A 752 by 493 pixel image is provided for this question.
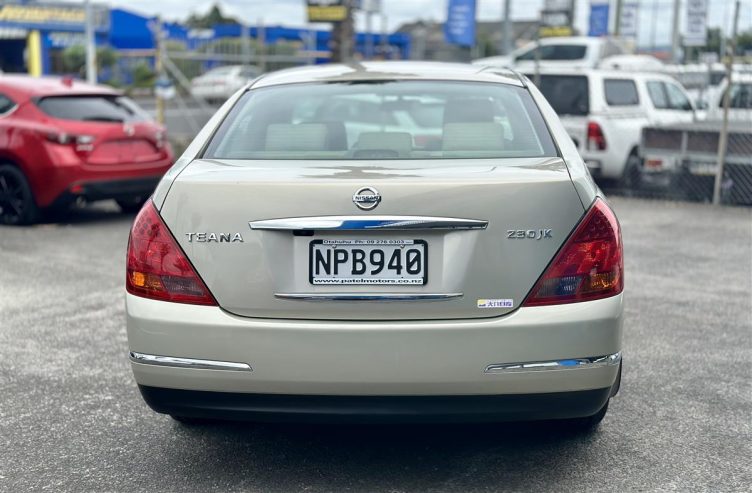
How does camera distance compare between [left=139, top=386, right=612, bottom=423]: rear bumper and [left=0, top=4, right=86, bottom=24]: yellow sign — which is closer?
[left=139, top=386, right=612, bottom=423]: rear bumper

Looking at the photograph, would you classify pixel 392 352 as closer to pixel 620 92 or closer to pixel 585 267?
pixel 585 267

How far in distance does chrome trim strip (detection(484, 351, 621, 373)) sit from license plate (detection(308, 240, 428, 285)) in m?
0.38

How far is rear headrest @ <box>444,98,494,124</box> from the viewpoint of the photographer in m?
4.06

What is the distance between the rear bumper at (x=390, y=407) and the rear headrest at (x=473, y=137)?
1.04 meters

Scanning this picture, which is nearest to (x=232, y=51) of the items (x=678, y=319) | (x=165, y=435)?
(x=678, y=319)

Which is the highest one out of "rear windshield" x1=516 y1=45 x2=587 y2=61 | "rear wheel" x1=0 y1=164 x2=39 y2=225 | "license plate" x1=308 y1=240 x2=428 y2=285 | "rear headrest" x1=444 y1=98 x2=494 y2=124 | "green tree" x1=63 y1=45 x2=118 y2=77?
"rear headrest" x1=444 y1=98 x2=494 y2=124

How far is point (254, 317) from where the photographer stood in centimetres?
321

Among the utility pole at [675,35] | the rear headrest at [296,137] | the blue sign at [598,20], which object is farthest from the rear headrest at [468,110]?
the blue sign at [598,20]

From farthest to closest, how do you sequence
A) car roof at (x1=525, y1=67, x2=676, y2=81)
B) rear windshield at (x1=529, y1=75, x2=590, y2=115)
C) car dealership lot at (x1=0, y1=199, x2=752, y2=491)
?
car roof at (x1=525, y1=67, x2=676, y2=81)
rear windshield at (x1=529, y1=75, x2=590, y2=115)
car dealership lot at (x1=0, y1=199, x2=752, y2=491)

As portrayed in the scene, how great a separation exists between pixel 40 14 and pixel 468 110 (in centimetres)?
4306

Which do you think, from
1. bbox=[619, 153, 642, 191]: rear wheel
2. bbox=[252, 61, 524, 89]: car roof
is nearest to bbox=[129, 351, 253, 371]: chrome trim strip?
bbox=[252, 61, 524, 89]: car roof

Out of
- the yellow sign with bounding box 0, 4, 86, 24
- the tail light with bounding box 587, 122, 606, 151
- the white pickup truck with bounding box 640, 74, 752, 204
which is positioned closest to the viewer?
the white pickup truck with bounding box 640, 74, 752, 204

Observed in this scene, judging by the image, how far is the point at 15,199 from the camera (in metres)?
9.92

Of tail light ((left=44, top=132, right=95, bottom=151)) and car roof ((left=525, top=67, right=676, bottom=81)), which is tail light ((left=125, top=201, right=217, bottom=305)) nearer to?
tail light ((left=44, top=132, right=95, bottom=151))
